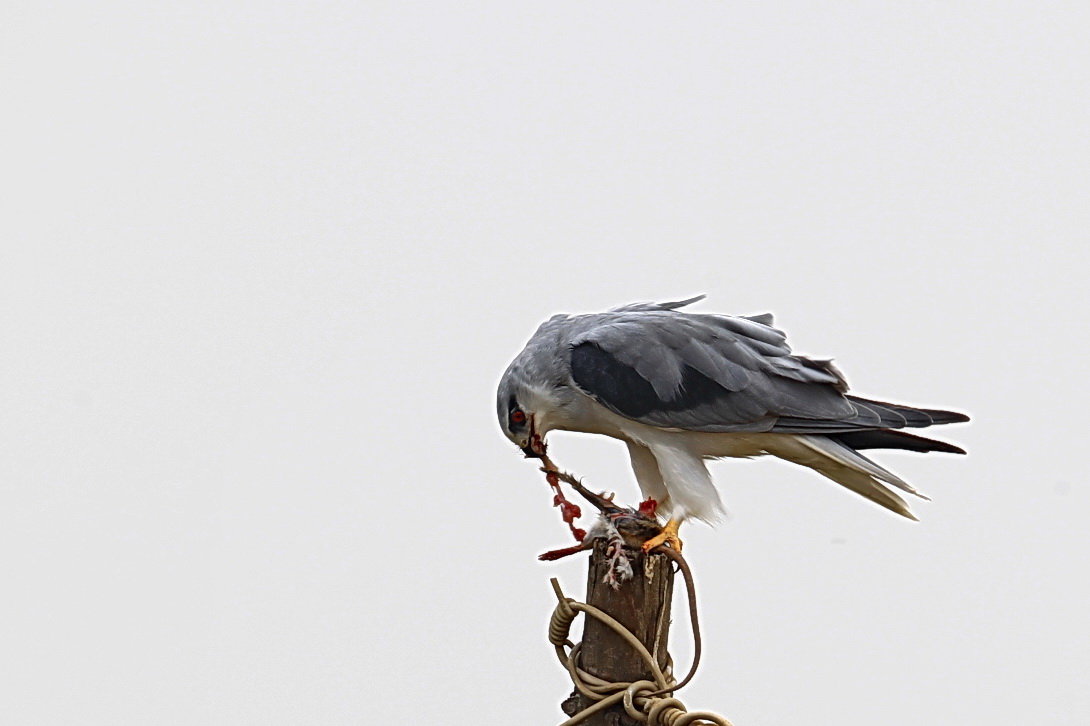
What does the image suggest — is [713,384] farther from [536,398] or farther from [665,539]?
[665,539]

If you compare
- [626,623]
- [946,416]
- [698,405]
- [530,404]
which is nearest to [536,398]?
[530,404]

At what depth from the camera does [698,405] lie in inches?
152

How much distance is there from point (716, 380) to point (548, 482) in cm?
70

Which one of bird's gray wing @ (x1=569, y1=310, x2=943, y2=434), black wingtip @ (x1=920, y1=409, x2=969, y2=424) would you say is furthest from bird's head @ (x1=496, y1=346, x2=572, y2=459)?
black wingtip @ (x1=920, y1=409, x2=969, y2=424)

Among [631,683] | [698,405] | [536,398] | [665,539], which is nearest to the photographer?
[631,683]

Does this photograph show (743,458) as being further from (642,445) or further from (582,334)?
(582,334)

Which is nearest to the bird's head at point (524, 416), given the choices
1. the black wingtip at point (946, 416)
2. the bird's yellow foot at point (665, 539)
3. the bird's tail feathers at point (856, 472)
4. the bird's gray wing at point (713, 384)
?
the bird's gray wing at point (713, 384)

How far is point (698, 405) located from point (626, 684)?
3.69 ft

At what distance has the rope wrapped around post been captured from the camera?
299 centimetres

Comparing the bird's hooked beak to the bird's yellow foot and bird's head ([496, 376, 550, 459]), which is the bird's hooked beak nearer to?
bird's head ([496, 376, 550, 459])

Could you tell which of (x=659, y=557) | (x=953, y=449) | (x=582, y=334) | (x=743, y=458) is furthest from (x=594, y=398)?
(x=953, y=449)

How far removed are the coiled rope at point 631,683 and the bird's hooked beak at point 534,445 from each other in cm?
90

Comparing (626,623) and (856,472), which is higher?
(856,472)

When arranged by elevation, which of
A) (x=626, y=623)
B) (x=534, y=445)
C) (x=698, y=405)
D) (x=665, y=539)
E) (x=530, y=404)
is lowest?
(x=626, y=623)
